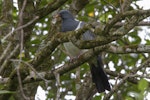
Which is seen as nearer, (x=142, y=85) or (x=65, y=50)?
(x=142, y=85)

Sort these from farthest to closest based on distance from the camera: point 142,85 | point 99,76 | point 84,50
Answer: point 84,50
point 99,76
point 142,85

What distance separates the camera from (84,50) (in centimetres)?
639

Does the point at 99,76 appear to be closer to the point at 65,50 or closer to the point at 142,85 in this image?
the point at 65,50

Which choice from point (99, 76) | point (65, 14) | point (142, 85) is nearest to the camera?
point (142, 85)

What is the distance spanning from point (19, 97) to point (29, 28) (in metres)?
0.87

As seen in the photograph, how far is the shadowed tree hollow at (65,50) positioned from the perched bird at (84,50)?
67 mm

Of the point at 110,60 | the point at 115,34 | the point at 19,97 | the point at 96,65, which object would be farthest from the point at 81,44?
the point at 110,60

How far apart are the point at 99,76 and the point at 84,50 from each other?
1.52 feet

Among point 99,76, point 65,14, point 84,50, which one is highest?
point 65,14

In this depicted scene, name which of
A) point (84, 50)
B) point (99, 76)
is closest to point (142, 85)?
point (99, 76)

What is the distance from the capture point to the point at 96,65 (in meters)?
6.35

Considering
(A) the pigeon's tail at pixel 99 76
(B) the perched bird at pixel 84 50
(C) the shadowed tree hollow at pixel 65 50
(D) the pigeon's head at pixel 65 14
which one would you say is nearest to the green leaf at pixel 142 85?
(C) the shadowed tree hollow at pixel 65 50

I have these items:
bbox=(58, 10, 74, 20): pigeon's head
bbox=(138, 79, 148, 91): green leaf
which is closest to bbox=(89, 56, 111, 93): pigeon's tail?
bbox=(58, 10, 74, 20): pigeon's head

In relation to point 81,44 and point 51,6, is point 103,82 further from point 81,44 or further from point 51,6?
point 81,44
